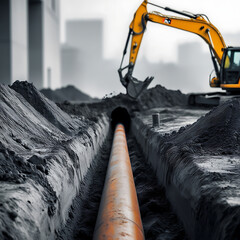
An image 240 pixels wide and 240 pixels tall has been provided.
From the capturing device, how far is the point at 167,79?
5559cm

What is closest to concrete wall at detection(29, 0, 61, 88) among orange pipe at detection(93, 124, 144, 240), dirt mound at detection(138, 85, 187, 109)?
dirt mound at detection(138, 85, 187, 109)

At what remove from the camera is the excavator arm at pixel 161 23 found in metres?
11.4

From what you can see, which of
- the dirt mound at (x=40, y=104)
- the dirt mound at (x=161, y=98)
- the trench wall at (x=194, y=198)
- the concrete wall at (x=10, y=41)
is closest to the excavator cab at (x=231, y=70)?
the dirt mound at (x=40, y=104)

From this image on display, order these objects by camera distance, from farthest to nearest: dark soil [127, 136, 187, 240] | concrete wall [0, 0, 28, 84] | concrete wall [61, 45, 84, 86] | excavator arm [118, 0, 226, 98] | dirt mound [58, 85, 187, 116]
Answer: concrete wall [61, 45, 84, 86], concrete wall [0, 0, 28, 84], dirt mound [58, 85, 187, 116], excavator arm [118, 0, 226, 98], dark soil [127, 136, 187, 240]

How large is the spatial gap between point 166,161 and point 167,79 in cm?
5143

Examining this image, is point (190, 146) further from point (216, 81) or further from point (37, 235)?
point (216, 81)

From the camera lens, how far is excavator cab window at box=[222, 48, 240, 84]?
11609 millimetres

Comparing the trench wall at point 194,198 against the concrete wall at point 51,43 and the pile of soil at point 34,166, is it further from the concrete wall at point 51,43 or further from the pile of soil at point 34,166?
the concrete wall at point 51,43

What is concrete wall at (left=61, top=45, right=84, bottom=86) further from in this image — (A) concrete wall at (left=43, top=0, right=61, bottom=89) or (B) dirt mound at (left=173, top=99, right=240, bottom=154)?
(B) dirt mound at (left=173, top=99, right=240, bottom=154)

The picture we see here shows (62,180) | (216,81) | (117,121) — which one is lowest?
(117,121)

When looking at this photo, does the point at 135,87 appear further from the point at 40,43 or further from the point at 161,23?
the point at 40,43

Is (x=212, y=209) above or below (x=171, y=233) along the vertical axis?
above

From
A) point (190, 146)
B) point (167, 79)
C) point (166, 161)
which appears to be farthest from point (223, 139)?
point (167, 79)

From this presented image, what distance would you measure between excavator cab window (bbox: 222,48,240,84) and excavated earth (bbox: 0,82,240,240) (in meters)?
5.75
